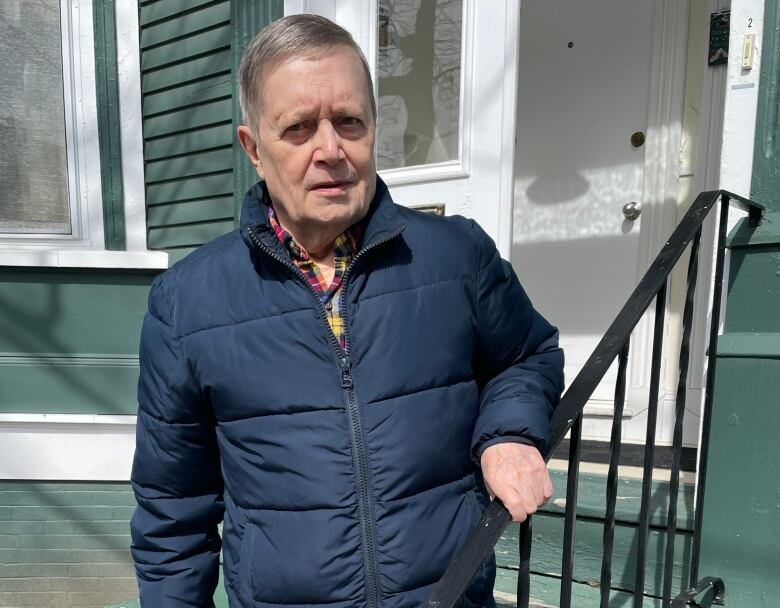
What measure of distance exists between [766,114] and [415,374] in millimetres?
1606

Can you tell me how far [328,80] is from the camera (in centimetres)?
103

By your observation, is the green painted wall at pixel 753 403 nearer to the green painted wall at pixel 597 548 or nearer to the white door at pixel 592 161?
the green painted wall at pixel 597 548

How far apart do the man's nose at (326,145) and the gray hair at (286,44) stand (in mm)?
117

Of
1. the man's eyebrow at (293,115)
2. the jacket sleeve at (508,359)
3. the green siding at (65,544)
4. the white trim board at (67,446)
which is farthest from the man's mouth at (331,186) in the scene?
the green siding at (65,544)

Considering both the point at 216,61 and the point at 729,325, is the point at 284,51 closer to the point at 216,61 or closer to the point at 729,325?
the point at 729,325

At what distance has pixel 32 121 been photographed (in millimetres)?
3430

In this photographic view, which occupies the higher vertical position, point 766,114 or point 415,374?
point 766,114

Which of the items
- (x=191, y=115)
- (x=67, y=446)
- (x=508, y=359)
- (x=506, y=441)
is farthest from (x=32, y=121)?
(x=506, y=441)

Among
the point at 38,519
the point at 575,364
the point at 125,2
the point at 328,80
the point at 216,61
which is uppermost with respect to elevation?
the point at 125,2

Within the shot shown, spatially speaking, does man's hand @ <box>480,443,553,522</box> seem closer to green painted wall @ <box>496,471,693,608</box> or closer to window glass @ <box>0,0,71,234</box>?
green painted wall @ <box>496,471,693,608</box>

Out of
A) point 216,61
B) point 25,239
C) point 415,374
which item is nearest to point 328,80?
point 415,374

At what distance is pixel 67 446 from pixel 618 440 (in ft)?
9.81

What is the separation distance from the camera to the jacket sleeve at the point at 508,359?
3.50 ft

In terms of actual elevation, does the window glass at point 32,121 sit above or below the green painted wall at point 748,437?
above
